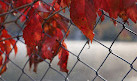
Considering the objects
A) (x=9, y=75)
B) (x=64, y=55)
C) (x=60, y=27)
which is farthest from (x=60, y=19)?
(x=9, y=75)

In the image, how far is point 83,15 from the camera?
0.59 meters

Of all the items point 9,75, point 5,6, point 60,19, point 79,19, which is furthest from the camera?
point 9,75

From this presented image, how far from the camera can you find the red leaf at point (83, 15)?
591mm

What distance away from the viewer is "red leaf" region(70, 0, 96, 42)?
1.94ft

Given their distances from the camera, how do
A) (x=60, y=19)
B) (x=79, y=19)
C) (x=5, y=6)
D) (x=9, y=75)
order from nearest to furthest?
1. (x=79, y=19)
2. (x=60, y=19)
3. (x=5, y=6)
4. (x=9, y=75)

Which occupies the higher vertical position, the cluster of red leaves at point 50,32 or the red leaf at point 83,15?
the red leaf at point 83,15

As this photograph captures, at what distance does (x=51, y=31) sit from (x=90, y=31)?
0.42 metres

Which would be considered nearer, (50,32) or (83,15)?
(83,15)

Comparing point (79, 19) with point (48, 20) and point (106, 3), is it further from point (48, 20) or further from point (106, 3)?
point (48, 20)

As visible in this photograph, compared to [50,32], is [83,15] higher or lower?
higher

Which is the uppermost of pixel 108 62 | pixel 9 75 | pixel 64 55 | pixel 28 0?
pixel 28 0

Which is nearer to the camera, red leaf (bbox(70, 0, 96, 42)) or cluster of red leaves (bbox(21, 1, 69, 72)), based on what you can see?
red leaf (bbox(70, 0, 96, 42))

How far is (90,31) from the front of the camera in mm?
592

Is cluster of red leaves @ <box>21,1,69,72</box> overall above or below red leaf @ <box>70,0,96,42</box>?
below
